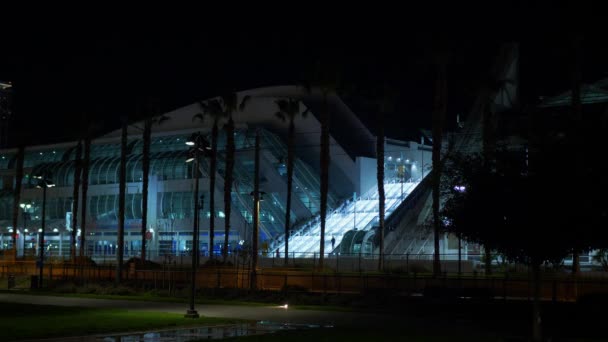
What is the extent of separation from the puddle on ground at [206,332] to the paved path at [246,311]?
6.11ft

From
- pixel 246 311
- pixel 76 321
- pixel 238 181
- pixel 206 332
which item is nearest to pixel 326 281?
pixel 246 311

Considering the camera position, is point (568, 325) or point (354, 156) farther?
point (354, 156)

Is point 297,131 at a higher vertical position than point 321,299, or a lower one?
higher

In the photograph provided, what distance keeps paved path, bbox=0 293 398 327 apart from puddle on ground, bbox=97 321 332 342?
1.86 m

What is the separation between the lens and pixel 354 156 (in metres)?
85.7

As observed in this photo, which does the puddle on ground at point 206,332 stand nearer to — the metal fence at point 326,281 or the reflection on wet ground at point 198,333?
the reflection on wet ground at point 198,333

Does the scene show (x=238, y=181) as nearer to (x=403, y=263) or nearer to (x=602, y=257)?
(x=403, y=263)

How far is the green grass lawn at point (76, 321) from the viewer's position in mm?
24578

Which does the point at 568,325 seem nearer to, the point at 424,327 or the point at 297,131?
the point at 424,327

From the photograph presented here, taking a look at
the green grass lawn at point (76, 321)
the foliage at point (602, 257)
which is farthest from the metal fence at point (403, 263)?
the green grass lawn at point (76, 321)

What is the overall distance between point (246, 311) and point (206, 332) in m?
8.99

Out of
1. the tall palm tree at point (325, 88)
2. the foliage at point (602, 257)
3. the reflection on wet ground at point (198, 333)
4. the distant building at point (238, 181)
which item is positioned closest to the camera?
the reflection on wet ground at point (198, 333)

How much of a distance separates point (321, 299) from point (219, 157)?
50.3 m

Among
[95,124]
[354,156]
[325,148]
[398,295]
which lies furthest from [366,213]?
[398,295]
